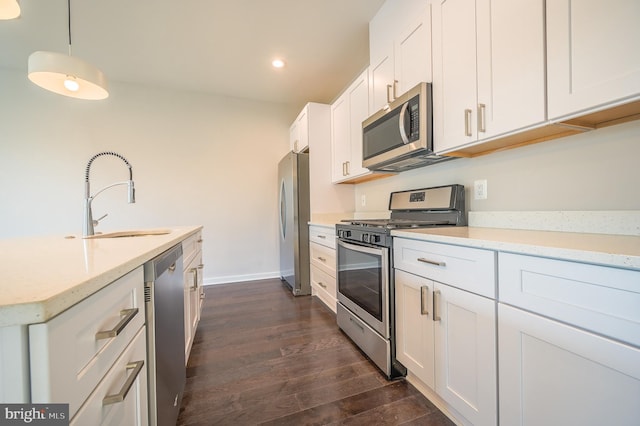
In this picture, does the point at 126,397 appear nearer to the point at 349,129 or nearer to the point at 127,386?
the point at 127,386

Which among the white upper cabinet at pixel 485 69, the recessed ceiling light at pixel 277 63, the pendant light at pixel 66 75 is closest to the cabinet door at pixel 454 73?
the white upper cabinet at pixel 485 69

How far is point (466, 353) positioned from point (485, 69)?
4.30 ft

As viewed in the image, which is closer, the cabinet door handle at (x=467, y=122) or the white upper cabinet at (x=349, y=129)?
the cabinet door handle at (x=467, y=122)

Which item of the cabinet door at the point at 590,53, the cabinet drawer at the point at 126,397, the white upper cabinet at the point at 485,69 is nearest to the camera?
the cabinet drawer at the point at 126,397

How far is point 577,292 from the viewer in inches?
28.6

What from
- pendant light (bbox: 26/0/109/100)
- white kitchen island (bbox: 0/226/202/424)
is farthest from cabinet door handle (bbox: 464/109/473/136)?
pendant light (bbox: 26/0/109/100)

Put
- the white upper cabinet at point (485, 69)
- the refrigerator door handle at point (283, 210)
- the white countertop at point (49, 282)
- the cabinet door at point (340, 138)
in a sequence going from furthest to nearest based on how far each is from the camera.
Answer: the refrigerator door handle at point (283, 210), the cabinet door at point (340, 138), the white upper cabinet at point (485, 69), the white countertop at point (49, 282)

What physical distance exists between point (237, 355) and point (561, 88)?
7.41ft

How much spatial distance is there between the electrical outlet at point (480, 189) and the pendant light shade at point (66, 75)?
2336 mm

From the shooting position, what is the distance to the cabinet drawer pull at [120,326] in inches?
21.8

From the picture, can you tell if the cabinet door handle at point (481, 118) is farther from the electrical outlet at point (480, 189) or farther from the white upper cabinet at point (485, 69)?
the electrical outlet at point (480, 189)

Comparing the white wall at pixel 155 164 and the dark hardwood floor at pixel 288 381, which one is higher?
the white wall at pixel 155 164

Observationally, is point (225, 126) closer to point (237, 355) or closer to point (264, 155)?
point (264, 155)

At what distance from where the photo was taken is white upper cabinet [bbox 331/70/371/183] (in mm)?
2382
